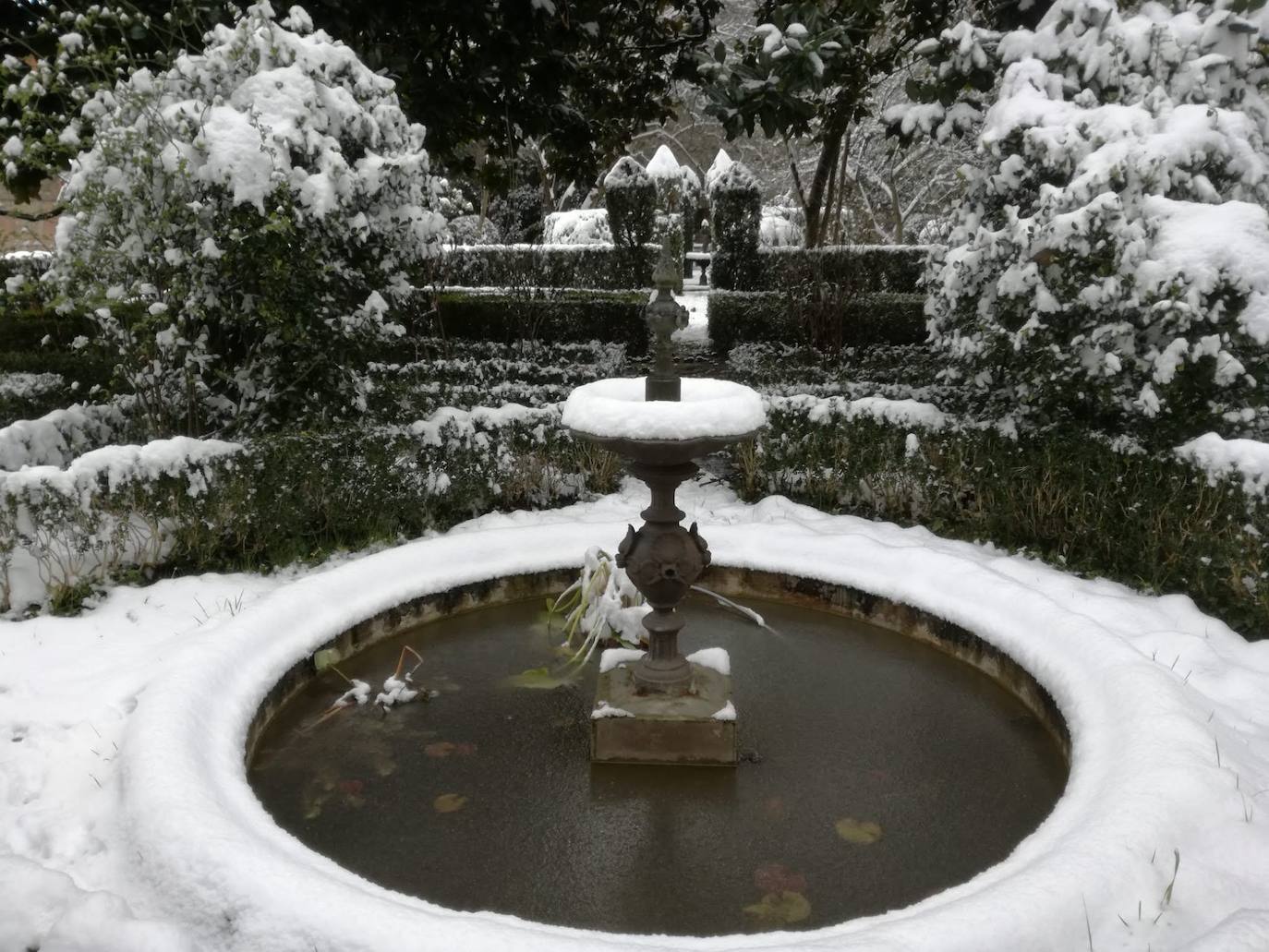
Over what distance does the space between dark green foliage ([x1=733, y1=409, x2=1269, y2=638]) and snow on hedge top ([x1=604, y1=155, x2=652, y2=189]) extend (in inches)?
415

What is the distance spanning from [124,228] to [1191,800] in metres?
6.09

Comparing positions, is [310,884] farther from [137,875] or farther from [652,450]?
[652,450]

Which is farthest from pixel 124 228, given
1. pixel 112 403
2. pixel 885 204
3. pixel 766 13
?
pixel 885 204

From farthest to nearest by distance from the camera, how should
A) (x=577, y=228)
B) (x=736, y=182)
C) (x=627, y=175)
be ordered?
(x=577, y=228) → (x=736, y=182) → (x=627, y=175)

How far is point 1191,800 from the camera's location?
2.74 metres

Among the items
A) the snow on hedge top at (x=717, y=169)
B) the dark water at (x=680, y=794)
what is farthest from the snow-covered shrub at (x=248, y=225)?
the snow on hedge top at (x=717, y=169)

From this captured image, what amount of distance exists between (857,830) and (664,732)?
77 cm

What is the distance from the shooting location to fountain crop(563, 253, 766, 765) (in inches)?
122

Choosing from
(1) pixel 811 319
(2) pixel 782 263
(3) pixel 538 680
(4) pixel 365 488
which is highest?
(2) pixel 782 263

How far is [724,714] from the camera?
3436mm

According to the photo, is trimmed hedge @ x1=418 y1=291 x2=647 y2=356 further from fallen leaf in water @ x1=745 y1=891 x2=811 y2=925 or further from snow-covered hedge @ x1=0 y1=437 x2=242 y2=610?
fallen leaf in water @ x1=745 y1=891 x2=811 y2=925

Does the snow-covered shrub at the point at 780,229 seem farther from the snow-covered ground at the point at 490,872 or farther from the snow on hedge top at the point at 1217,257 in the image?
the snow-covered ground at the point at 490,872

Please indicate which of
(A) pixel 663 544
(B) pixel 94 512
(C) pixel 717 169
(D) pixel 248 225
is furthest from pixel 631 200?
(A) pixel 663 544

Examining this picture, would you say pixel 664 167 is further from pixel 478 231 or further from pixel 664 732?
pixel 664 732
